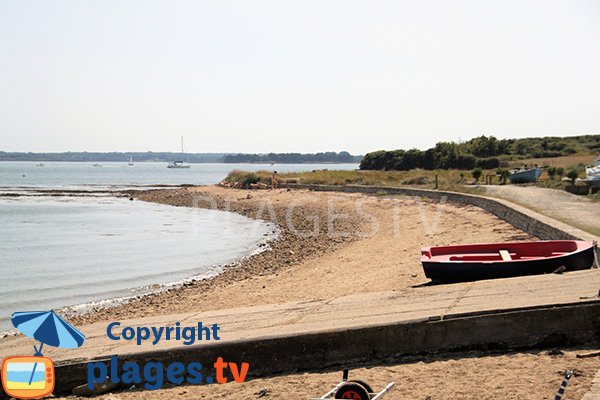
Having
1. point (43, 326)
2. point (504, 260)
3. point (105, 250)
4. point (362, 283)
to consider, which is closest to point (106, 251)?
point (105, 250)

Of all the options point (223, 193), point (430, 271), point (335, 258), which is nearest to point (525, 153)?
point (223, 193)

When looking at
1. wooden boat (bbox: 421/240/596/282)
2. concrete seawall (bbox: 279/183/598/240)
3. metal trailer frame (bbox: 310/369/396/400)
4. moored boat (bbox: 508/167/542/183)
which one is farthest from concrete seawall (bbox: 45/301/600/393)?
moored boat (bbox: 508/167/542/183)

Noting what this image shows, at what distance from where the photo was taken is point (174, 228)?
101 feet

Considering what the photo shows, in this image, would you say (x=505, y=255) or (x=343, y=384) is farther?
(x=505, y=255)

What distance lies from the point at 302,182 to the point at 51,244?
29476 mm

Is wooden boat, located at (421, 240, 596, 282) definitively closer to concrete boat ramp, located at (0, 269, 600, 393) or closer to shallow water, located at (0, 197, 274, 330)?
concrete boat ramp, located at (0, 269, 600, 393)

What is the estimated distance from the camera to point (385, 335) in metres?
6.17

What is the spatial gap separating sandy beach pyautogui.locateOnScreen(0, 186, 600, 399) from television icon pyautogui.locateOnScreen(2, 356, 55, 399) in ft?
2.07

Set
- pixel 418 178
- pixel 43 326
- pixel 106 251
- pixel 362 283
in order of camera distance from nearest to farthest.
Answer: pixel 43 326
pixel 362 283
pixel 106 251
pixel 418 178

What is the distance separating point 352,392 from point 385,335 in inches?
55.2

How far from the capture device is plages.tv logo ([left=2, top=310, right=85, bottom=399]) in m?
5.99

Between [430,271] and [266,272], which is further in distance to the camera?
[266,272]

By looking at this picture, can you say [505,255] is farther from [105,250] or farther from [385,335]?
[105,250]

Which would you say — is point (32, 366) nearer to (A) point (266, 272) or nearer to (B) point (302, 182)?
(A) point (266, 272)
